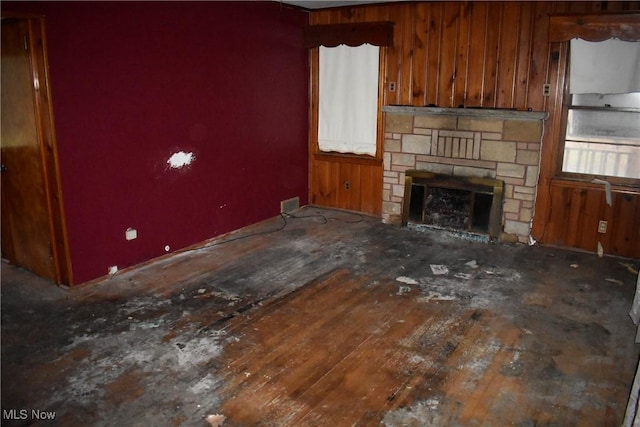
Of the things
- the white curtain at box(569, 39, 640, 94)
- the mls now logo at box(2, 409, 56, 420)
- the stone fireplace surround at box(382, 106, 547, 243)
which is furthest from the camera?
the stone fireplace surround at box(382, 106, 547, 243)

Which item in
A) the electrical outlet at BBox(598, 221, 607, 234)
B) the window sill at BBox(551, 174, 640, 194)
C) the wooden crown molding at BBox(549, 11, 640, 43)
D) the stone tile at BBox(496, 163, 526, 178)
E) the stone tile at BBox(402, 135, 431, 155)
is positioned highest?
the wooden crown molding at BBox(549, 11, 640, 43)

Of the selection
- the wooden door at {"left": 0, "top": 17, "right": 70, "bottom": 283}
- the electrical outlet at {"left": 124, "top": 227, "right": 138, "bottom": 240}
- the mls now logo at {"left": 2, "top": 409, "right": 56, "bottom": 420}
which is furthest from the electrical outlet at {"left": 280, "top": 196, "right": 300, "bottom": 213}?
the mls now logo at {"left": 2, "top": 409, "right": 56, "bottom": 420}

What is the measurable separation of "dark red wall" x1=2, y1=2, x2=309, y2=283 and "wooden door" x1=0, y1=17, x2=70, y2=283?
14 cm

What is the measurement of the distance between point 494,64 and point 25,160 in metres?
4.34

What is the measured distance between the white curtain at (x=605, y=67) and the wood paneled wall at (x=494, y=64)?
137 millimetres

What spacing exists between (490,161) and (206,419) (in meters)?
3.91

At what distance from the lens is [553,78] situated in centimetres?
482

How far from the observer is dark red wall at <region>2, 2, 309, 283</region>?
3818mm

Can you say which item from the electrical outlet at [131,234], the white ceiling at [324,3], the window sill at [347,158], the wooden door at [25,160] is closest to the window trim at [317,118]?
the window sill at [347,158]

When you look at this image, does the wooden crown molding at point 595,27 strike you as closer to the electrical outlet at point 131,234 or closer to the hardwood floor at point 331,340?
the hardwood floor at point 331,340

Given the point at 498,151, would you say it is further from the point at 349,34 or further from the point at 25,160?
the point at 25,160

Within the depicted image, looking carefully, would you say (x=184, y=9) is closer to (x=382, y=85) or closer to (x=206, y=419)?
(x=382, y=85)

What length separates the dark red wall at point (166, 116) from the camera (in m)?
3.82

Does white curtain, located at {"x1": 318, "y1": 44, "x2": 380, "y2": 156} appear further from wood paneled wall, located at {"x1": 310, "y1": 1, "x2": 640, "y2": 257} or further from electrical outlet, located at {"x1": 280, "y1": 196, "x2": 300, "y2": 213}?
electrical outlet, located at {"x1": 280, "y1": 196, "x2": 300, "y2": 213}
